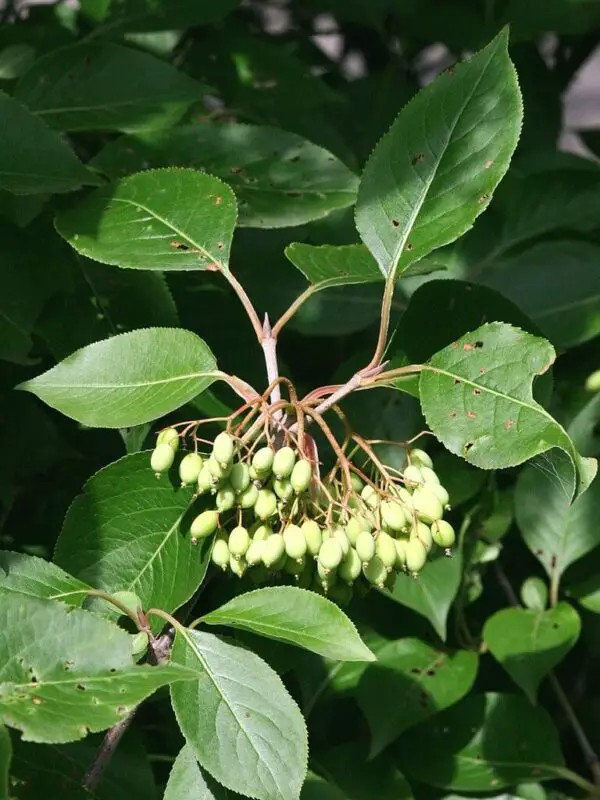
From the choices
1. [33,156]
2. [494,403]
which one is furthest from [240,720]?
[33,156]

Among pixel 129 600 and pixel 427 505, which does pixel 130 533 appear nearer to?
pixel 129 600

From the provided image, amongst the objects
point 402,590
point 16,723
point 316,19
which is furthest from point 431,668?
point 316,19

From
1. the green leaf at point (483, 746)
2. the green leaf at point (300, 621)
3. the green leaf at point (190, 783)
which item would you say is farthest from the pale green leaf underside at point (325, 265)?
the green leaf at point (483, 746)

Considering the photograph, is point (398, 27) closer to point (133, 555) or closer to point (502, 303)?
point (502, 303)

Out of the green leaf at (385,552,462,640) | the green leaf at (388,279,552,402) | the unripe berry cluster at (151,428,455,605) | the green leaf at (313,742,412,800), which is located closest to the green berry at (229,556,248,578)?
the unripe berry cluster at (151,428,455,605)

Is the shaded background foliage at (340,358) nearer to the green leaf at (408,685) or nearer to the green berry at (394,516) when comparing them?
the green leaf at (408,685)
